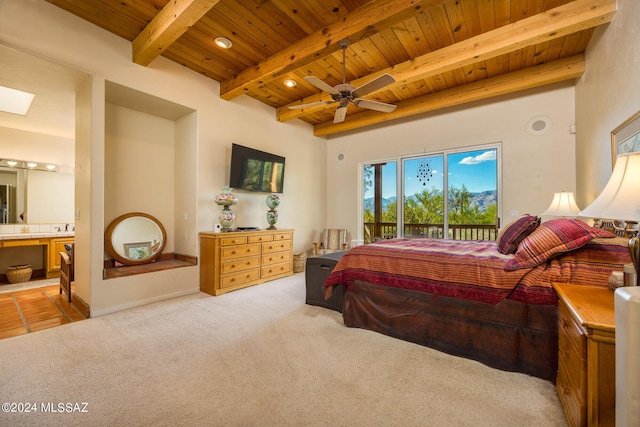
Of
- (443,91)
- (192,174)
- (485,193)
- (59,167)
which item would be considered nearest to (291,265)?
(192,174)

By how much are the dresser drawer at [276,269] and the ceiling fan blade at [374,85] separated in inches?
114

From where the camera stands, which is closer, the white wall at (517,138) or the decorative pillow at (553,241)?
the decorative pillow at (553,241)

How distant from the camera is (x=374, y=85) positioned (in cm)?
281

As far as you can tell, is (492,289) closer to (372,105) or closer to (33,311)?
(372,105)

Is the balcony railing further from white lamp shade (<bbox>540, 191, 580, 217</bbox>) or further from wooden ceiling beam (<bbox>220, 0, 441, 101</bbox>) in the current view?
wooden ceiling beam (<bbox>220, 0, 441, 101</bbox>)

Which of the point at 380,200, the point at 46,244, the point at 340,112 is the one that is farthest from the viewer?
the point at 380,200

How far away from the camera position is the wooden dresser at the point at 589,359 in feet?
3.70

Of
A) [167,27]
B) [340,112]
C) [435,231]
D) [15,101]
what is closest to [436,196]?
[435,231]

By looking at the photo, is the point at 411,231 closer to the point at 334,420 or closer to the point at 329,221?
the point at 329,221

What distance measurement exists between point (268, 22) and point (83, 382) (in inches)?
138

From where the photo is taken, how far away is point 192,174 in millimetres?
3938

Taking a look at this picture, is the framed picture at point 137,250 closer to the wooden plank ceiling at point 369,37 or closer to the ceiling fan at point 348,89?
the wooden plank ceiling at point 369,37

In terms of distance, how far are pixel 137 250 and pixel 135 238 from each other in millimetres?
177

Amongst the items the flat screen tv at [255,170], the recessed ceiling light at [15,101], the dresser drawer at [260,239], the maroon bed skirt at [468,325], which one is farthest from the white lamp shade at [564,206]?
the recessed ceiling light at [15,101]
